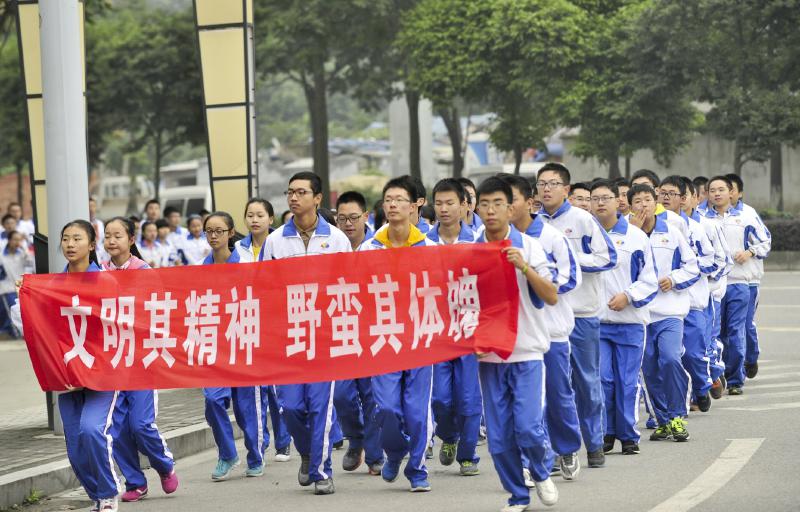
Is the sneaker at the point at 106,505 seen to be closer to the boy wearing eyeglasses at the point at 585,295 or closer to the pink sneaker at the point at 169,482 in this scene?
the pink sneaker at the point at 169,482

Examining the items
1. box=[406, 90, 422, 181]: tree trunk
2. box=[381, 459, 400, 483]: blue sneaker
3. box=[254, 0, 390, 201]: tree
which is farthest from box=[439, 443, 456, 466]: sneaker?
box=[406, 90, 422, 181]: tree trunk

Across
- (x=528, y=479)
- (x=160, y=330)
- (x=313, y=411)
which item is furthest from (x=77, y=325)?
(x=528, y=479)

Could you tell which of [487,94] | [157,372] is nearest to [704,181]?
[157,372]

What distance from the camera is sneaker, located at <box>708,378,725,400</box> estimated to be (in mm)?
12602

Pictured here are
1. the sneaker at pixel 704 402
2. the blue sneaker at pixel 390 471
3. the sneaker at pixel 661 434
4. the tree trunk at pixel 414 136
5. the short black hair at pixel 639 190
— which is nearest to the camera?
the blue sneaker at pixel 390 471

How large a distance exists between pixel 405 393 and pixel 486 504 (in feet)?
3.10

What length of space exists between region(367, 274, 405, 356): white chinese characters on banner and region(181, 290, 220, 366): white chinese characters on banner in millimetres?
955

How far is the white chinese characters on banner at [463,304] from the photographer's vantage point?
319 inches

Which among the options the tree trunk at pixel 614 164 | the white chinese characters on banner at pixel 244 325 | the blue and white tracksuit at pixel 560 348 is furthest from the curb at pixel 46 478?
the tree trunk at pixel 614 164

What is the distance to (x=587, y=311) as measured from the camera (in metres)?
9.32

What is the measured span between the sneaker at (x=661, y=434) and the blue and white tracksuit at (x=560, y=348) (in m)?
1.92

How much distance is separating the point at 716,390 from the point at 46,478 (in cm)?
612

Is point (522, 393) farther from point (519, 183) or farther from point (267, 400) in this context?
point (267, 400)

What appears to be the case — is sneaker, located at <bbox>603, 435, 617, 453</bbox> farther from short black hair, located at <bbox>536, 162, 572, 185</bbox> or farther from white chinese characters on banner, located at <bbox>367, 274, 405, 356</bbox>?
white chinese characters on banner, located at <bbox>367, 274, 405, 356</bbox>
